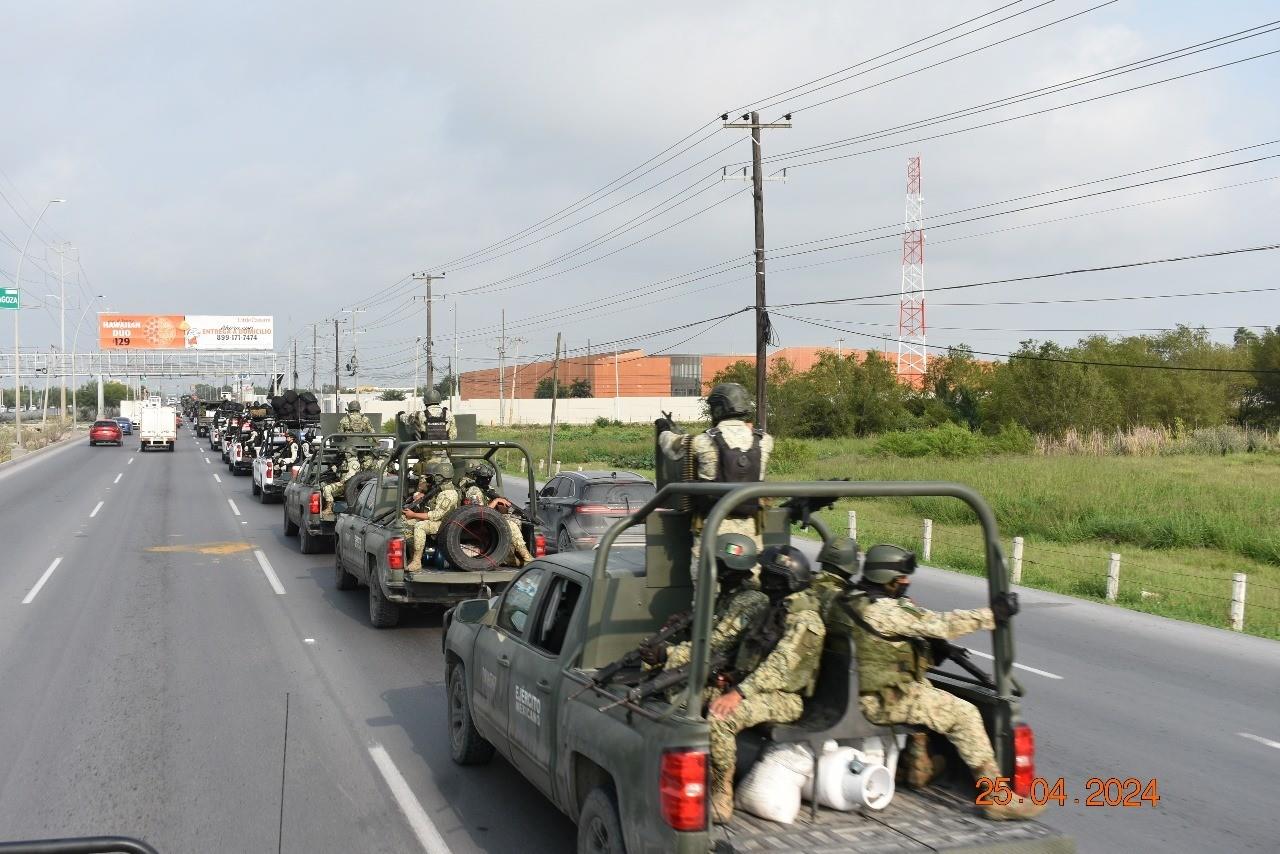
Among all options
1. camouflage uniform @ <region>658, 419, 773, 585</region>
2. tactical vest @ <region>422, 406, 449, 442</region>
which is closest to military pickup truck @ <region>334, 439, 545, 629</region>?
tactical vest @ <region>422, 406, 449, 442</region>

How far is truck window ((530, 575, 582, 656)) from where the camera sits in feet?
18.7

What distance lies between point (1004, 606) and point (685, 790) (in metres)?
1.48

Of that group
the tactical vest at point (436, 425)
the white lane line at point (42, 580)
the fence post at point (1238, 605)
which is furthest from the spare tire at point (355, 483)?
the fence post at point (1238, 605)

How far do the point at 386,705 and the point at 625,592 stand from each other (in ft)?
12.9

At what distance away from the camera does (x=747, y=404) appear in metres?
7.58

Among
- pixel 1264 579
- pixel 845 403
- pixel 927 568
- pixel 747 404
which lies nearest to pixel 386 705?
pixel 747 404

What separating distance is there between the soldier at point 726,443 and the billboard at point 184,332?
77.7 m

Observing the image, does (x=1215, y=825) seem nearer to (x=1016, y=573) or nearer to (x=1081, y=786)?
(x=1081, y=786)

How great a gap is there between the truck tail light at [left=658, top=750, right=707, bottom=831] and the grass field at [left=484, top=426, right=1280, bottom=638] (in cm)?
1157

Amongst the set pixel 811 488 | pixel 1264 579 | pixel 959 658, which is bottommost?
pixel 1264 579

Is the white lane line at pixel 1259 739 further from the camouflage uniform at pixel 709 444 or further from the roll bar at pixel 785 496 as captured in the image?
the roll bar at pixel 785 496

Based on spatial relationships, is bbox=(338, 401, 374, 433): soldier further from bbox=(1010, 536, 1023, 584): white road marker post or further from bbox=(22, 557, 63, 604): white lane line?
bbox=(1010, 536, 1023, 584): white road marker post

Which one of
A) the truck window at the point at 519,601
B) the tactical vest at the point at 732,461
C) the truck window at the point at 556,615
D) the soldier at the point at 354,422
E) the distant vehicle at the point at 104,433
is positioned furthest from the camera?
the distant vehicle at the point at 104,433

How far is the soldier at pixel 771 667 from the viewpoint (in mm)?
4410
